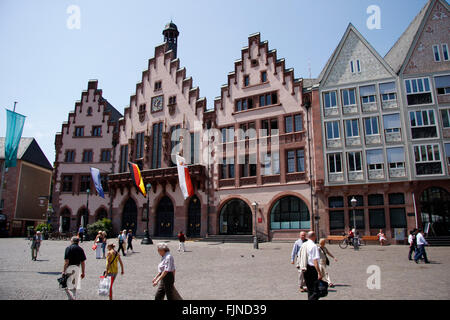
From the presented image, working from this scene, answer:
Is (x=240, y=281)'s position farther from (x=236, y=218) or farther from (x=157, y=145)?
(x=157, y=145)

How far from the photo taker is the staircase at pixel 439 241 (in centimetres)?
2656

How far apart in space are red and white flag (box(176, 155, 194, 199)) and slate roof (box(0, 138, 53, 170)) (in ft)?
116

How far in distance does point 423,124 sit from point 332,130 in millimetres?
7994

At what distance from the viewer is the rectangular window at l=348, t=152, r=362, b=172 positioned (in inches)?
1219

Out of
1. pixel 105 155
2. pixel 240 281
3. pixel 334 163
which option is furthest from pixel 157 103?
pixel 240 281

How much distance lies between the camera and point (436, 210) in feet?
93.8

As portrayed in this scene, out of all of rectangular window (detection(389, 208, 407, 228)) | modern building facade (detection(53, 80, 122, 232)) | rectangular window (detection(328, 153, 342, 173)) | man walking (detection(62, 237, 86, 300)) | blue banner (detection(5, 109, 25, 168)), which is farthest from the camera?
modern building facade (detection(53, 80, 122, 232))

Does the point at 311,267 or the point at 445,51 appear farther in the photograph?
the point at 445,51

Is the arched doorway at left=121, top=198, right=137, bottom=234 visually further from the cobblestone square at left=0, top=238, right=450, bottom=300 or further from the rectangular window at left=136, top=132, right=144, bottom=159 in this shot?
the cobblestone square at left=0, top=238, right=450, bottom=300

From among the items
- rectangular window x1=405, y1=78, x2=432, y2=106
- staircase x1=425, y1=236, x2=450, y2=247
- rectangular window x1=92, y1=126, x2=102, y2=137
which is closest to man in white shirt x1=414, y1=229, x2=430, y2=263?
staircase x1=425, y1=236, x2=450, y2=247

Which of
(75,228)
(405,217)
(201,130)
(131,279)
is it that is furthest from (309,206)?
(75,228)

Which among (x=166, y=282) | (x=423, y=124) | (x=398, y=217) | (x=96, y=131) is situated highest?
(x=96, y=131)

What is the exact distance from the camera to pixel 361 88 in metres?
32.2

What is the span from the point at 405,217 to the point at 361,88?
42.5 feet
